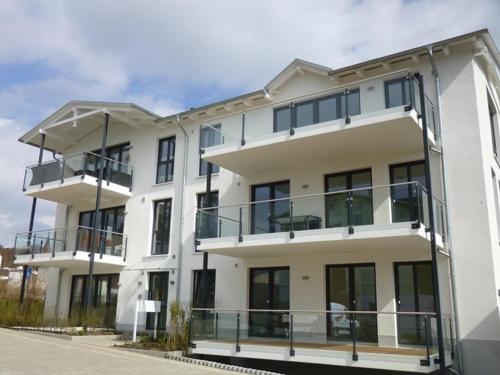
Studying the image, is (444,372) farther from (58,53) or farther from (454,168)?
(58,53)

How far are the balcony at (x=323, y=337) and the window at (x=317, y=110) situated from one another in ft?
16.1

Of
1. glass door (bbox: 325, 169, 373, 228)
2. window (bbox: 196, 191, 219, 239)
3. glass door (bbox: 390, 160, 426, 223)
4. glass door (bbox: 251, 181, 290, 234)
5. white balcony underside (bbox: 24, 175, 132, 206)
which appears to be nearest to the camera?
glass door (bbox: 390, 160, 426, 223)

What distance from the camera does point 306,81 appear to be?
52.6 ft

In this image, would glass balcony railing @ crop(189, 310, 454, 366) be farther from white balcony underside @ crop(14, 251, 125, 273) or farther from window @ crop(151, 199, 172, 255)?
white balcony underside @ crop(14, 251, 125, 273)

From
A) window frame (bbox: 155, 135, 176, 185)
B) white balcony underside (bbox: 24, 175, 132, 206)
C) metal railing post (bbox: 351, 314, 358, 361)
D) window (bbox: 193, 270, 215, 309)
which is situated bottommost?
metal railing post (bbox: 351, 314, 358, 361)

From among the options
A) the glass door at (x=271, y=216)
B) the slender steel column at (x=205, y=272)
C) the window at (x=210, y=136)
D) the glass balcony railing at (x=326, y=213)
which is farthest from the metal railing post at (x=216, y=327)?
the window at (x=210, y=136)

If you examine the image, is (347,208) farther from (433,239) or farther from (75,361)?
(75,361)

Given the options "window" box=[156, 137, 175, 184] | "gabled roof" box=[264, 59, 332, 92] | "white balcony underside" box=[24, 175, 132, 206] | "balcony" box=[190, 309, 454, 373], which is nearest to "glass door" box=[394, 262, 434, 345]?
"balcony" box=[190, 309, 454, 373]

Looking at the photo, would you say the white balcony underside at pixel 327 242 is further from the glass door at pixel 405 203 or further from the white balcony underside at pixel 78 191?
the white balcony underside at pixel 78 191

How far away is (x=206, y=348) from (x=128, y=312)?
6176 millimetres

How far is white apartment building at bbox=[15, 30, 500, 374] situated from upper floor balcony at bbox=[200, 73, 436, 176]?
0.14ft

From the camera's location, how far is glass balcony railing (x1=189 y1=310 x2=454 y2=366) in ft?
34.2

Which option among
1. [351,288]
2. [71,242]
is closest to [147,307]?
[71,242]

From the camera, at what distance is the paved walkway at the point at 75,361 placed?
10.0 meters
